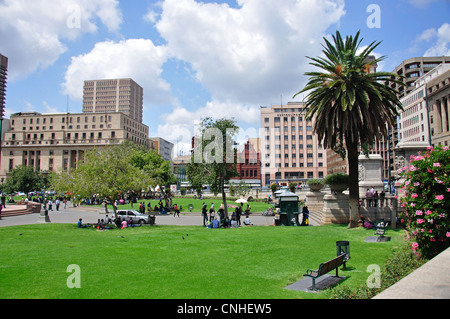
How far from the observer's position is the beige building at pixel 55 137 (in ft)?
383

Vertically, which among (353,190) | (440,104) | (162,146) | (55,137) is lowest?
(353,190)

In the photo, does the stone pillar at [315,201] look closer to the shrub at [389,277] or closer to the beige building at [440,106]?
the shrub at [389,277]

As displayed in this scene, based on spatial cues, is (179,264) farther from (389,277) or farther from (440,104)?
(440,104)

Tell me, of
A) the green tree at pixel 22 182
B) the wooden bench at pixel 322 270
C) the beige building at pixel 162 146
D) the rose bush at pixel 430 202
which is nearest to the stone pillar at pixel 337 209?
the rose bush at pixel 430 202

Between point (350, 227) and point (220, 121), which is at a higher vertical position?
point (220, 121)

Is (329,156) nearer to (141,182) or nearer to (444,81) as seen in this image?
(444,81)

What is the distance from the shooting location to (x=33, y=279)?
387 inches

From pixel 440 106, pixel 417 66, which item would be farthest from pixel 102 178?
pixel 417 66

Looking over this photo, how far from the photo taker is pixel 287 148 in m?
107

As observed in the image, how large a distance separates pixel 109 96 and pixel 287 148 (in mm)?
126280

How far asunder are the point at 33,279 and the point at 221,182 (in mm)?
23600

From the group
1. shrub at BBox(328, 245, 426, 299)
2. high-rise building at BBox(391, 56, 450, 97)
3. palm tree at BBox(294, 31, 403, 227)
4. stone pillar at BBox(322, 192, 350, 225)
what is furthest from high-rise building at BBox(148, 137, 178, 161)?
shrub at BBox(328, 245, 426, 299)

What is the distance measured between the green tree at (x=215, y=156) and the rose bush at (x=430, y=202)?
2278 cm
